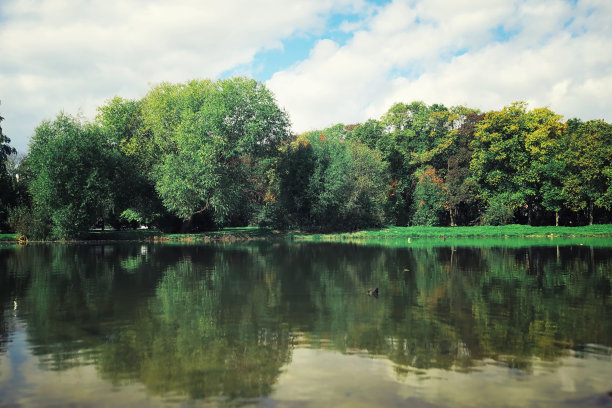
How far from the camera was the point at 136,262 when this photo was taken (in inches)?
1302

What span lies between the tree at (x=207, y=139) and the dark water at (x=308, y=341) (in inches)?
1412

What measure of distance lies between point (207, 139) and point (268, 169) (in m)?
17.6

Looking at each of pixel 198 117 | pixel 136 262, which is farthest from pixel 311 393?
pixel 198 117

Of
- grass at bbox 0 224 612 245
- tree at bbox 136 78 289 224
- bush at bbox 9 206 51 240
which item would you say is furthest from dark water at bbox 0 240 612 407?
grass at bbox 0 224 612 245

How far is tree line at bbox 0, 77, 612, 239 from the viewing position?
2314 inches

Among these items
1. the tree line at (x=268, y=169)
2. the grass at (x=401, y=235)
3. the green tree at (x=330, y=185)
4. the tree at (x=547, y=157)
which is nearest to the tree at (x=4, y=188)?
the tree line at (x=268, y=169)

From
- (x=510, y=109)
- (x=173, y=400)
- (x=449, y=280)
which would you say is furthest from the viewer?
(x=510, y=109)

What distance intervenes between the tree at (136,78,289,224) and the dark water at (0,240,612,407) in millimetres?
35871

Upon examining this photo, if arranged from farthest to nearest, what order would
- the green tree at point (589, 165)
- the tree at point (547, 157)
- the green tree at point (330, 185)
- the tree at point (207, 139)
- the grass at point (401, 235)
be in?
the green tree at point (330, 185) → the tree at point (547, 157) → the green tree at point (589, 165) → the grass at point (401, 235) → the tree at point (207, 139)

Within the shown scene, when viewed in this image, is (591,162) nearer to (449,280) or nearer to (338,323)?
(449,280)

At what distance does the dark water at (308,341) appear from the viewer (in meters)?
8.70

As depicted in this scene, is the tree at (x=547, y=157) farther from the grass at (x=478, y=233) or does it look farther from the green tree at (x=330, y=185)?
the green tree at (x=330, y=185)

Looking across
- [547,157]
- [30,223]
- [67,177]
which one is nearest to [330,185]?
[547,157]

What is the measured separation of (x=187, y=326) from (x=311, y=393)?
20.5 feet
